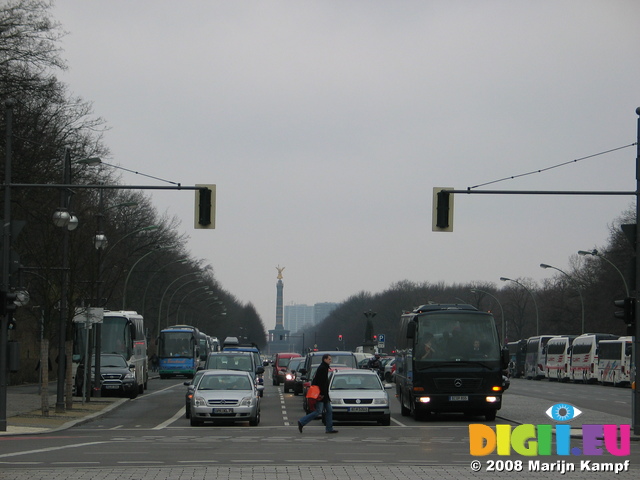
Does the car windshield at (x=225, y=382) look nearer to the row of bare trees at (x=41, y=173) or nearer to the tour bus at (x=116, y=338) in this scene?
the row of bare trees at (x=41, y=173)

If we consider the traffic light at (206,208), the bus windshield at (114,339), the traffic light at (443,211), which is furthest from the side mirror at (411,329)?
the bus windshield at (114,339)

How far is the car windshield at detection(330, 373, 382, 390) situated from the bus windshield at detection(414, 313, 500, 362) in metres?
1.50

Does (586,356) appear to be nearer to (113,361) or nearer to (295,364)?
(295,364)

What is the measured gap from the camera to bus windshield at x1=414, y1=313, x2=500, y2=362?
96.5ft

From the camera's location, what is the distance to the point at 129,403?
134 feet

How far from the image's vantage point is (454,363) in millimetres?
29234

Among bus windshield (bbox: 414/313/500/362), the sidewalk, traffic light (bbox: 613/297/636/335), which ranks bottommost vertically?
the sidewalk

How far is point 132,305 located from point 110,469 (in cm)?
7374

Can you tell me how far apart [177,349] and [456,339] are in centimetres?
4741

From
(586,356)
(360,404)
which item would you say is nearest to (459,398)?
(360,404)

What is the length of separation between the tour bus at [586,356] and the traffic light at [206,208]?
46.2 meters

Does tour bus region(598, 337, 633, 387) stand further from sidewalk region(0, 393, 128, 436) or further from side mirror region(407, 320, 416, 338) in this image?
side mirror region(407, 320, 416, 338)

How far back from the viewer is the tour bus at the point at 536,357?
266 ft

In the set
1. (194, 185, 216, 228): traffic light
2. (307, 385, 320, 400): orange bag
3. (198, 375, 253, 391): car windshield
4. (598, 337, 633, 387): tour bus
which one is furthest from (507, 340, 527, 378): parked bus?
(194, 185, 216, 228): traffic light
